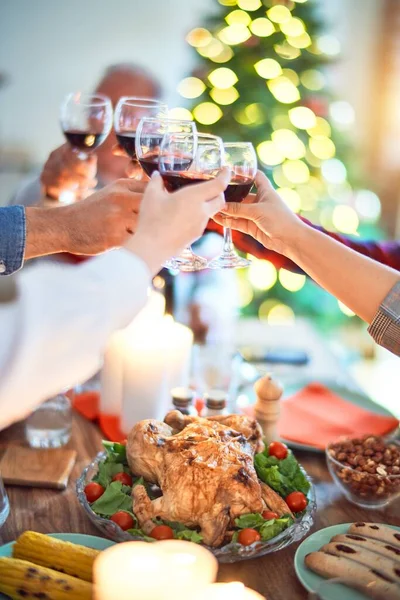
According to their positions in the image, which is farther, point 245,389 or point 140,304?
point 245,389

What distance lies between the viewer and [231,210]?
1.30 m

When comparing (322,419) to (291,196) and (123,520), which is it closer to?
(123,520)

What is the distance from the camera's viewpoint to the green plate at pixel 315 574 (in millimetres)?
787

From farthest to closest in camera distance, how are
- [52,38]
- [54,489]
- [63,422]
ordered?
[52,38] → [63,422] → [54,489]

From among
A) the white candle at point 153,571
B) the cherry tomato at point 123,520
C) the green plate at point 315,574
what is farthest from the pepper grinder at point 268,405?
the white candle at point 153,571

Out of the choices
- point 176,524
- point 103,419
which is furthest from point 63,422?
point 176,524

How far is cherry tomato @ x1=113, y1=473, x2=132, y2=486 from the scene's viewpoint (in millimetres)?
1194

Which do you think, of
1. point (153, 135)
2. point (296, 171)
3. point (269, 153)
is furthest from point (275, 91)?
point (153, 135)

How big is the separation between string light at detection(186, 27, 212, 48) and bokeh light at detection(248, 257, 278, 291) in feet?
4.23

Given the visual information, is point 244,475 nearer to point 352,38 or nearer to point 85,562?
point 85,562

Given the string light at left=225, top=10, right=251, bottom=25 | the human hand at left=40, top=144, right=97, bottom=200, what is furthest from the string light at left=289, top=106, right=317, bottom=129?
the human hand at left=40, top=144, right=97, bottom=200

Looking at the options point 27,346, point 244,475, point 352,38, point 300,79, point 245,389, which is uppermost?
point 352,38

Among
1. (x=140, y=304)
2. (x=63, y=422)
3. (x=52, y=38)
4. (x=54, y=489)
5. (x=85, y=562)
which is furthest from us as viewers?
(x=52, y=38)

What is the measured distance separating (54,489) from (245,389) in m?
0.65
